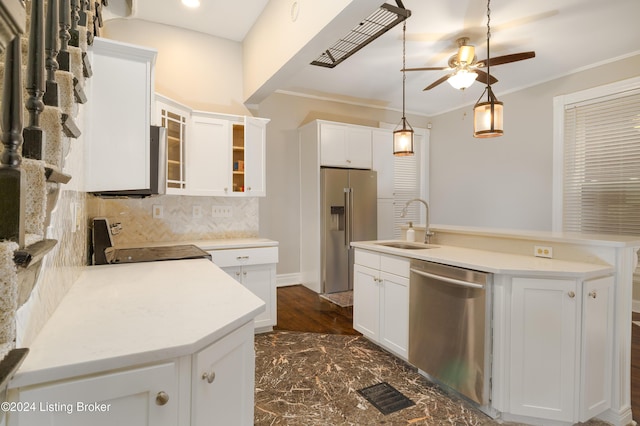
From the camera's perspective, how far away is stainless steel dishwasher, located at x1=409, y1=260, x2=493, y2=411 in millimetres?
1866

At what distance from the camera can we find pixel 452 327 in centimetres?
Answer: 203

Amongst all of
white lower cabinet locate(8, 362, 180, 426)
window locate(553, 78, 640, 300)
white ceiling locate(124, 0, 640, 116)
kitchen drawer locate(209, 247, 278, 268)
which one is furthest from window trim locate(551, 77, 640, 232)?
white lower cabinet locate(8, 362, 180, 426)

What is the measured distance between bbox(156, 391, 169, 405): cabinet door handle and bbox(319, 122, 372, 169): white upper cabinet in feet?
12.8

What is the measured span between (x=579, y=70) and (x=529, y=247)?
3.33m

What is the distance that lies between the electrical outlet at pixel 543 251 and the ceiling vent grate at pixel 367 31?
197 cm

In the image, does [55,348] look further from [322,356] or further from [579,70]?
[579,70]

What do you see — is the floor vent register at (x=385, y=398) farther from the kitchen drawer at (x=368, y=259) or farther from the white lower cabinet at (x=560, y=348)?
the kitchen drawer at (x=368, y=259)

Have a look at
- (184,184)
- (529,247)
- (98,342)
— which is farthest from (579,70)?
(98,342)

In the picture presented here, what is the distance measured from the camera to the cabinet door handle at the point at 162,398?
83 cm

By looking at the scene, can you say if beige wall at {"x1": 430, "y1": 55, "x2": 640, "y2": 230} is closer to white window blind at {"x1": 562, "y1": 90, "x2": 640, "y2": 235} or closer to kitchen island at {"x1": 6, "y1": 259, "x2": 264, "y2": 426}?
white window blind at {"x1": 562, "y1": 90, "x2": 640, "y2": 235}

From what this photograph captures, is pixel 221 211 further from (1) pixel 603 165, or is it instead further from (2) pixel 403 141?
(1) pixel 603 165

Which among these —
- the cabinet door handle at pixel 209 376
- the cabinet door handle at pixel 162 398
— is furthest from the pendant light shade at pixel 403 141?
the cabinet door handle at pixel 162 398

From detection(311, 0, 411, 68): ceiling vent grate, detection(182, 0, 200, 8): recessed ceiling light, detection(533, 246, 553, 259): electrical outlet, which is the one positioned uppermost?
detection(182, 0, 200, 8): recessed ceiling light

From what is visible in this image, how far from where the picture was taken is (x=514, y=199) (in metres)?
4.88
